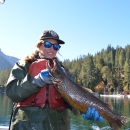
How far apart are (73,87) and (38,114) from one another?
0.91 meters

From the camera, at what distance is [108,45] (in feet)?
591

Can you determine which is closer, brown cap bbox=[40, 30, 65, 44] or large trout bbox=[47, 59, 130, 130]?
large trout bbox=[47, 59, 130, 130]

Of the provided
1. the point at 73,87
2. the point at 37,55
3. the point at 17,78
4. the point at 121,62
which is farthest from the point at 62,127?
the point at 121,62

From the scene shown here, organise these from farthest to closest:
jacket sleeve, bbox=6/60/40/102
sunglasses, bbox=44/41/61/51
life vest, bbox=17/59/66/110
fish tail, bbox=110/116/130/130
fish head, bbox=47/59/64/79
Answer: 1. fish tail, bbox=110/116/130/130
2. sunglasses, bbox=44/41/61/51
3. fish head, bbox=47/59/64/79
4. life vest, bbox=17/59/66/110
5. jacket sleeve, bbox=6/60/40/102

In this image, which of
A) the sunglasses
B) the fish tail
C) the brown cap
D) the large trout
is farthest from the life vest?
the fish tail

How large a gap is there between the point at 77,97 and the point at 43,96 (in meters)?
0.71

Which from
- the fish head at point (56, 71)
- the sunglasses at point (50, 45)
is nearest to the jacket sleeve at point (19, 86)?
the fish head at point (56, 71)

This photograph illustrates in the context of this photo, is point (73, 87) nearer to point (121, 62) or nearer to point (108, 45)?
point (121, 62)

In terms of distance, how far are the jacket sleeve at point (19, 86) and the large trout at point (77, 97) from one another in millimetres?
489

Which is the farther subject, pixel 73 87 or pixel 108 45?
pixel 108 45

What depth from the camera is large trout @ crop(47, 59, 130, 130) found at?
4137mm

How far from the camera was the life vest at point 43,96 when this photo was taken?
3.97m

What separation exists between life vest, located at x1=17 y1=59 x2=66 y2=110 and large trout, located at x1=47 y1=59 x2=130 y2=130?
0.13 meters

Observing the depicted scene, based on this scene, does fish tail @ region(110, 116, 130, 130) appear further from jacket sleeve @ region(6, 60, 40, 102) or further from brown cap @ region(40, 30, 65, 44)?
brown cap @ region(40, 30, 65, 44)
